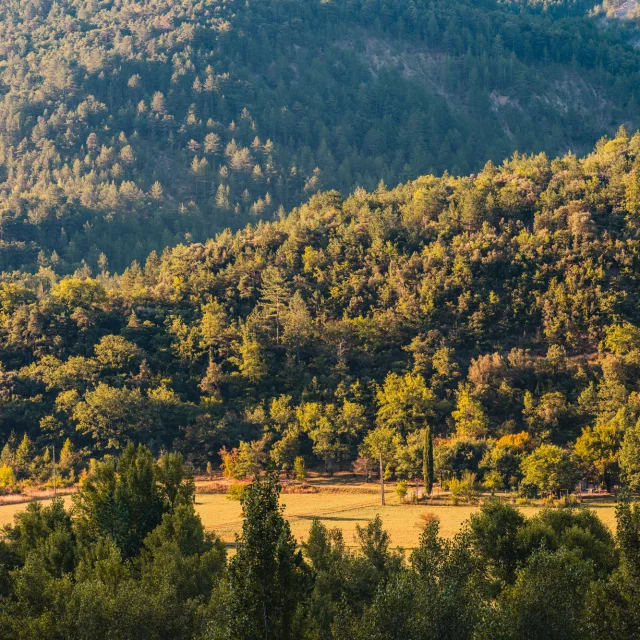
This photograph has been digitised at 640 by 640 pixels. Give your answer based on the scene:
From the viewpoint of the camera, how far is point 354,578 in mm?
49812

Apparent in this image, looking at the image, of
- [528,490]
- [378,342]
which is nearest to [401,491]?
[528,490]

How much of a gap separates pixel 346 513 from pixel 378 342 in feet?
122

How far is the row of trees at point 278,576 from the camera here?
36.8 metres

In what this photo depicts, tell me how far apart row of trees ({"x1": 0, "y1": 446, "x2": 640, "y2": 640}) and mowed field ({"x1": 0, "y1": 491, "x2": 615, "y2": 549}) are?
1255 centimetres

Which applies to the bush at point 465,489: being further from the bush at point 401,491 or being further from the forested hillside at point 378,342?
the bush at point 401,491

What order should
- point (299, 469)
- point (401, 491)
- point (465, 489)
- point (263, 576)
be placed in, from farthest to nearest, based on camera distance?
1. point (299, 469)
2. point (401, 491)
3. point (465, 489)
4. point (263, 576)

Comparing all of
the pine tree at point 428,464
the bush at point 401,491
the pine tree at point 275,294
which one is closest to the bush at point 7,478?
the pine tree at point 275,294

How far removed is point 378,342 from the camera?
115562mm

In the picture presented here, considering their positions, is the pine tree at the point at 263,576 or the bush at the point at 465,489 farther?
the bush at the point at 465,489

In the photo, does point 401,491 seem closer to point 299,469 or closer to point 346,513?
point 346,513

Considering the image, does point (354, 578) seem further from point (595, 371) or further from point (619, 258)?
point (619, 258)

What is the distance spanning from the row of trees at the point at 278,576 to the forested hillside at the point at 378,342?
32.1m

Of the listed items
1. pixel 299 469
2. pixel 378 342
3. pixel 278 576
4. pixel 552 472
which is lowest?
pixel 278 576

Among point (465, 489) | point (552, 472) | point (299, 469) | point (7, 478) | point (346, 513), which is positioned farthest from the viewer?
point (299, 469)
